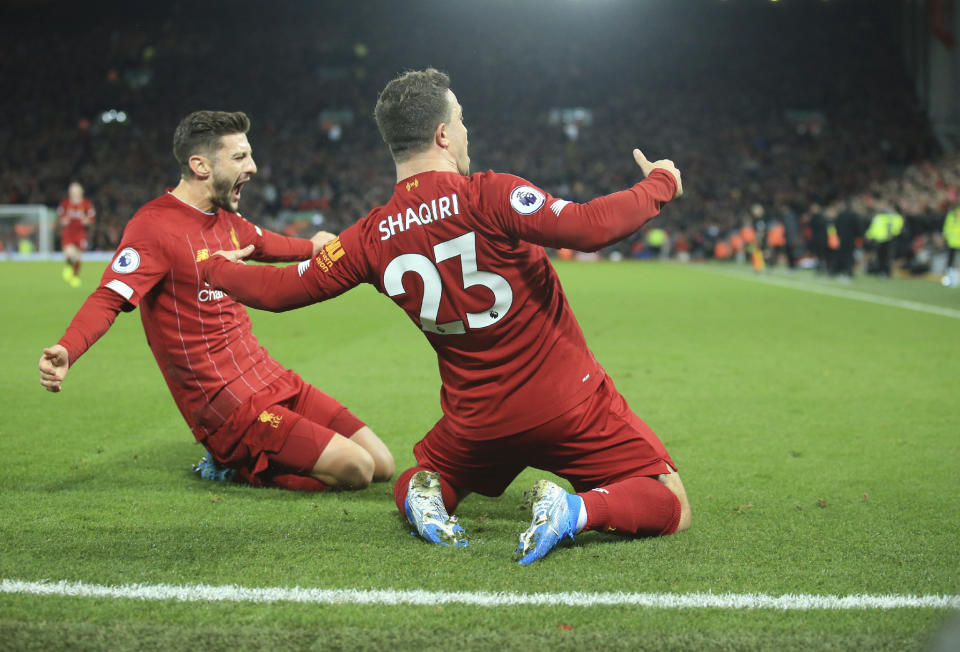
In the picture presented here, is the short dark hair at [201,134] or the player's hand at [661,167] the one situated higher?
the short dark hair at [201,134]

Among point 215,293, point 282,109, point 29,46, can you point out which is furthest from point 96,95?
point 215,293

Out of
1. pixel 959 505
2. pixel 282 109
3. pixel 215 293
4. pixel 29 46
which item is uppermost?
pixel 29 46

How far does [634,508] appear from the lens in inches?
134

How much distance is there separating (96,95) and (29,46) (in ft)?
17.2

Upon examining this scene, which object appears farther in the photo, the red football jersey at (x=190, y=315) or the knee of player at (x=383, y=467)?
the knee of player at (x=383, y=467)

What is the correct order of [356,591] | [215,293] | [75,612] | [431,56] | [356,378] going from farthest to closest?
[431,56] < [356,378] < [215,293] < [356,591] < [75,612]

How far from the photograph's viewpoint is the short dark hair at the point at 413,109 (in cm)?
324

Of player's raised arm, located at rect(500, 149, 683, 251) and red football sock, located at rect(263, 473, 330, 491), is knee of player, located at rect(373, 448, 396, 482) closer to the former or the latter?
red football sock, located at rect(263, 473, 330, 491)

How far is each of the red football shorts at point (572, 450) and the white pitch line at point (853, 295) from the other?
11.2m

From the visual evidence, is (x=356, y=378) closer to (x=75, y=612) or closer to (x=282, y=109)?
(x=75, y=612)

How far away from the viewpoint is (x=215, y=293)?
4.41m

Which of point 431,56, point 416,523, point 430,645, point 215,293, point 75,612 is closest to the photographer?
point 430,645

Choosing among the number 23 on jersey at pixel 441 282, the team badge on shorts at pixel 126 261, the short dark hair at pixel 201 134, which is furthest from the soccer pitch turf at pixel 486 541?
the short dark hair at pixel 201 134

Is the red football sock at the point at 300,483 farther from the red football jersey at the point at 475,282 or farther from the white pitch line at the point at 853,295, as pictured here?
the white pitch line at the point at 853,295
